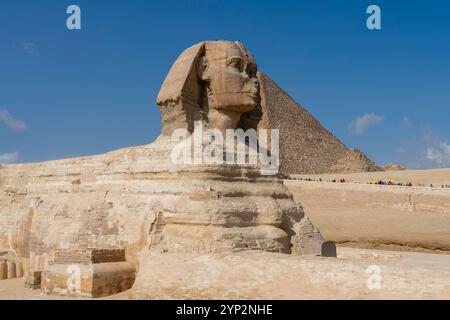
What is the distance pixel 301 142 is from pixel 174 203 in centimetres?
5081

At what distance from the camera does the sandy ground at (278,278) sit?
5430mm

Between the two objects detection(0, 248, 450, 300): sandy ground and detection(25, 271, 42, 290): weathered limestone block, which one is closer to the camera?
detection(0, 248, 450, 300): sandy ground

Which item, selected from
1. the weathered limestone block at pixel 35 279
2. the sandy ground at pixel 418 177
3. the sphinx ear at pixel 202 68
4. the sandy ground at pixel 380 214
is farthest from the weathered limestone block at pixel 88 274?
the sandy ground at pixel 418 177

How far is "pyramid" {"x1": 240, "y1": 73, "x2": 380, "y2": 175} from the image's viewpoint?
180ft

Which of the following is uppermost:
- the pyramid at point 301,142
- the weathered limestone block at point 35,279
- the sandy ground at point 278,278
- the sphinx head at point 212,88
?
the pyramid at point 301,142

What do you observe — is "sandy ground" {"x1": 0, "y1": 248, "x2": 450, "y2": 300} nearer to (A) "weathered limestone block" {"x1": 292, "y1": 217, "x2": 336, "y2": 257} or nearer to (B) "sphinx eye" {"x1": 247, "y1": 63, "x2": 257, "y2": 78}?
(A) "weathered limestone block" {"x1": 292, "y1": 217, "x2": 336, "y2": 257}

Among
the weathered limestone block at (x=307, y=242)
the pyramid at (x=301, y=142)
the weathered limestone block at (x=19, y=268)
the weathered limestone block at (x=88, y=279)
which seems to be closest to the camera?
the weathered limestone block at (x=88, y=279)

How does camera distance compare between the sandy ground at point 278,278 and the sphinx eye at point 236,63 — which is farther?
the sphinx eye at point 236,63

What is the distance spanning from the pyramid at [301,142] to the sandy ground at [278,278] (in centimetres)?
4573

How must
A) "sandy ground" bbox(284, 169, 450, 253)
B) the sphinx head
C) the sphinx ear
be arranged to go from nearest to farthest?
the sphinx head, the sphinx ear, "sandy ground" bbox(284, 169, 450, 253)

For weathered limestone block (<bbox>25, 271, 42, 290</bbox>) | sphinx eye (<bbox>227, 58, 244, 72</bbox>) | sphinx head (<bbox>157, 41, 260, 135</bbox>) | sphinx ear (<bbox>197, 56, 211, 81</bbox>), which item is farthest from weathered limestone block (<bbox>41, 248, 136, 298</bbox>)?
sphinx eye (<bbox>227, 58, 244, 72</bbox>)

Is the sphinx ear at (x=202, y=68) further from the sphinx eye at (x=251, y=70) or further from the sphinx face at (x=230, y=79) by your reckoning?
the sphinx eye at (x=251, y=70)

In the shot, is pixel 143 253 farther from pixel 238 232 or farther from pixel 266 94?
pixel 266 94
